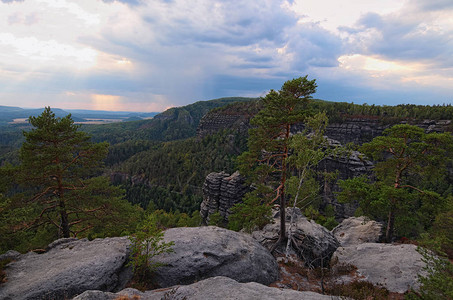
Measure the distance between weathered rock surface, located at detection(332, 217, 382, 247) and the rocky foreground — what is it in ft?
21.4

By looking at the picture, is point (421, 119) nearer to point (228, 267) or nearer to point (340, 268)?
point (340, 268)

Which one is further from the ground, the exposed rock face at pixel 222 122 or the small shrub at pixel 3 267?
the exposed rock face at pixel 222 122

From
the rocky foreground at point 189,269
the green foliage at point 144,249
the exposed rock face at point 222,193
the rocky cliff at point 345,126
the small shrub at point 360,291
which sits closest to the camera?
the rocky foreground at point 189,269

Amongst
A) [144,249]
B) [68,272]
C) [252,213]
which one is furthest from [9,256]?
[252,213]

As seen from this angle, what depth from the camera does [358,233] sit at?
2486 centimetres

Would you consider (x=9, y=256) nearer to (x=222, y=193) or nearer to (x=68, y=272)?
(x=68, y=272)

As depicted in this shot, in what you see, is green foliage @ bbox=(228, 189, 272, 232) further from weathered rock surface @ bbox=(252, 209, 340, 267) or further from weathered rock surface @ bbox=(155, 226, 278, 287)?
weathered rock surface @ bbox=(252, 209, 340, 267)

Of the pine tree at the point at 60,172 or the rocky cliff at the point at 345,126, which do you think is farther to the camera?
the rocky cliff at the point at 345,126

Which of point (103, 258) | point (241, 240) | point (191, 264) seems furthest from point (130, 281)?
point (241, 240)

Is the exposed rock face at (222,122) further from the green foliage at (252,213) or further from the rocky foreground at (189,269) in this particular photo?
the rocky foreground at (189,269)

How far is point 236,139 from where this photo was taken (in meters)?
116

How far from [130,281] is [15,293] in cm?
459

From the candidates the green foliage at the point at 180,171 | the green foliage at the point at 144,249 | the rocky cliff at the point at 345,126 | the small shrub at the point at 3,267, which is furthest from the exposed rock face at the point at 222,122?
the small shrub at the point at 3,267

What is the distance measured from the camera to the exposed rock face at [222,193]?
57219 mm
